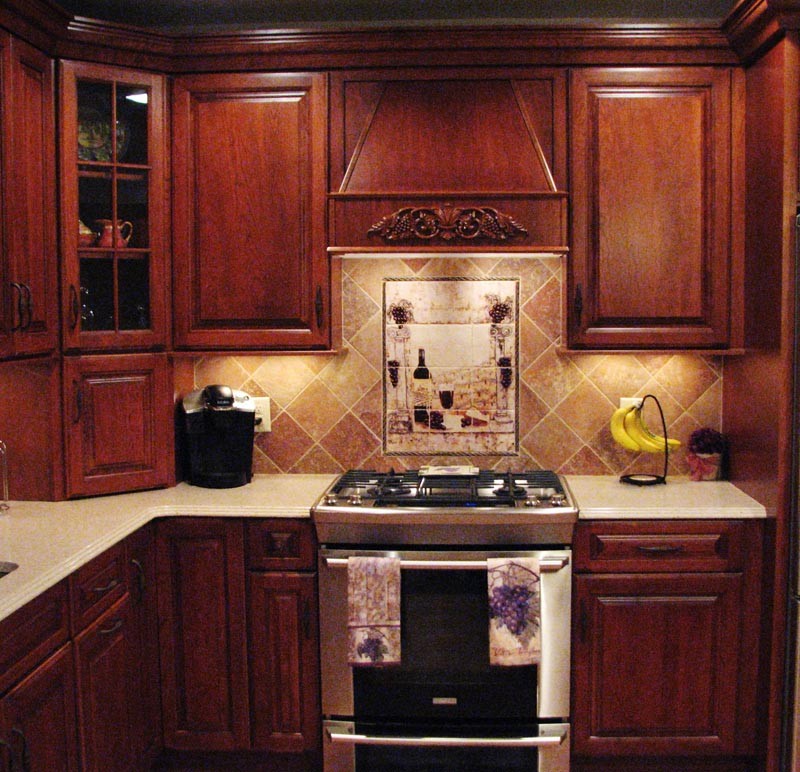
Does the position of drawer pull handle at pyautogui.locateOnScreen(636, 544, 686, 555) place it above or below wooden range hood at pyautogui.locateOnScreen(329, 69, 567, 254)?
below

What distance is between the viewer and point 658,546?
2.63m

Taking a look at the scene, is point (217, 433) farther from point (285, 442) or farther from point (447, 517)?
point (447, 517)

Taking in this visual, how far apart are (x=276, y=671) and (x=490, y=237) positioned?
1548 millimetres

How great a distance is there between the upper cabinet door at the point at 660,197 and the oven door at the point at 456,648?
89 centimetres

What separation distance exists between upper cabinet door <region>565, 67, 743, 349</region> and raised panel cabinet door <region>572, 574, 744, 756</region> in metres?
0.82

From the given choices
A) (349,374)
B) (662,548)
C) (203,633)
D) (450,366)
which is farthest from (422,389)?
(203,633)

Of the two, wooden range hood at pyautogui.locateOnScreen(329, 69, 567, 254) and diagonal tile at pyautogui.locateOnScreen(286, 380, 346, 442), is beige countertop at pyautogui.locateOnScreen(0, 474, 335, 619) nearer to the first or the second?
diagonal tile at pyautogui.locateOnScreen(286, 380, 346, 442)

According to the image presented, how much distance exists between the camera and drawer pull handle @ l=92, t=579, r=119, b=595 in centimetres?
229

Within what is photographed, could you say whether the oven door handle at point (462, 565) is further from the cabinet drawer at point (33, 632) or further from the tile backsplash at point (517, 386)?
the cabinet drawer at point (33, 632)

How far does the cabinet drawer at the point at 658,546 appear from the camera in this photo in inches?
104

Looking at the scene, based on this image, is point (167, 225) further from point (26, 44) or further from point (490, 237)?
point (490, 237)

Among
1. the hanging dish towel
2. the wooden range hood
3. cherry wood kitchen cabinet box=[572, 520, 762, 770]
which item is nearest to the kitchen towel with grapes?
cherry wood kitchen cabinet box=[572, 520, 762, 770]

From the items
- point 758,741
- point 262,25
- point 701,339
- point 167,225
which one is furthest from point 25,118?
point 758,741

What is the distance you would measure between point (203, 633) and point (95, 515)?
517mm
